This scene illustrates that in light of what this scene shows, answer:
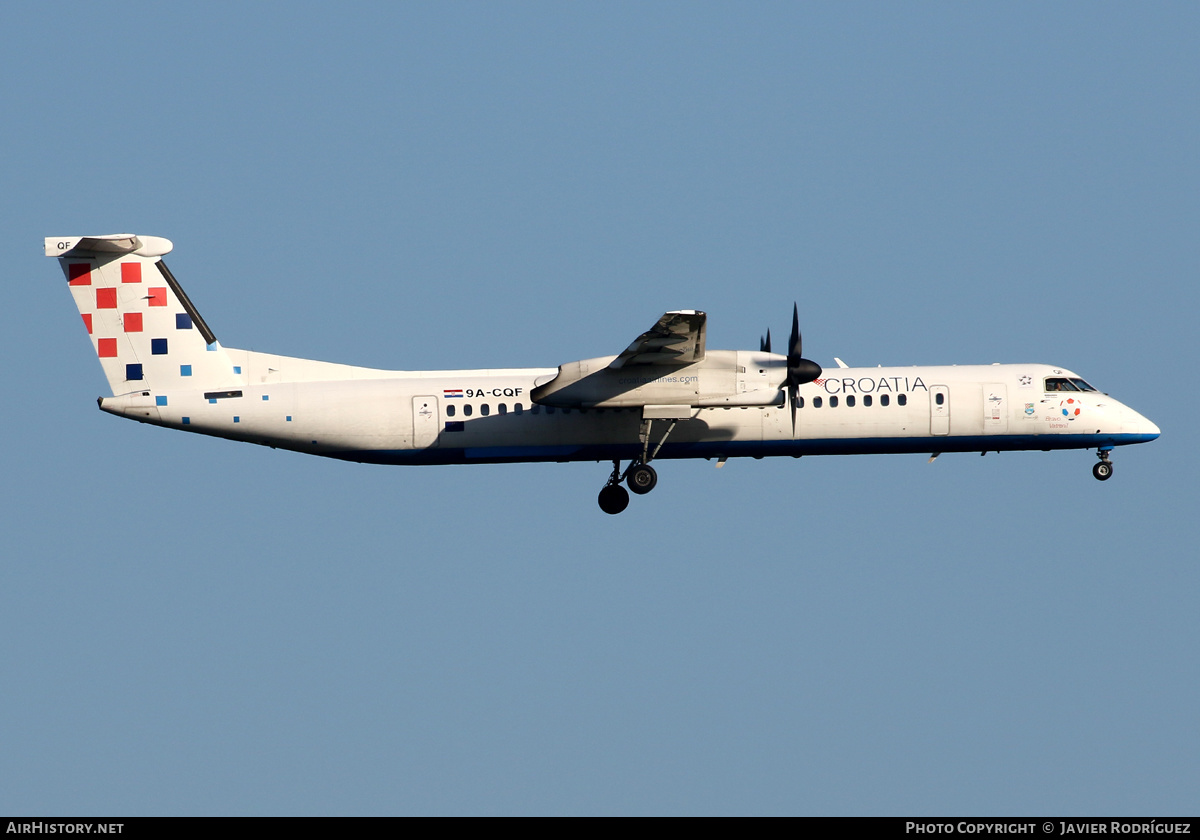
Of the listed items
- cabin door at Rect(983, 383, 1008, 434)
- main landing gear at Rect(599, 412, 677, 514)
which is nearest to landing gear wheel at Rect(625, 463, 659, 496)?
main landing gear at Rect(599, 412, 677, 514)

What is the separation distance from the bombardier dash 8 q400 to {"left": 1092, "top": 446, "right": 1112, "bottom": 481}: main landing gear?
3.22 feet

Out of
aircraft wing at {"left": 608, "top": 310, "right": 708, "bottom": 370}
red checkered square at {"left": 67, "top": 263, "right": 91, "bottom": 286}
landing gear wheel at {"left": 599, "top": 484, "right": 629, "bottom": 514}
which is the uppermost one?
A: red checkered square at {"left": 67, "top": 263, "right": 91, "bottom": 286}

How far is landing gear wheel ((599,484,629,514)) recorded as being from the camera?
29922 millimetres

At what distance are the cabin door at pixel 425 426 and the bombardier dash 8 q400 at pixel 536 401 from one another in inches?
1.1

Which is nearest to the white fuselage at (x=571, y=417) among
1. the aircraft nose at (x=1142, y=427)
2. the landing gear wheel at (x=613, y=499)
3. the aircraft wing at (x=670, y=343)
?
the aircraft nose at (x=1142, y=427)

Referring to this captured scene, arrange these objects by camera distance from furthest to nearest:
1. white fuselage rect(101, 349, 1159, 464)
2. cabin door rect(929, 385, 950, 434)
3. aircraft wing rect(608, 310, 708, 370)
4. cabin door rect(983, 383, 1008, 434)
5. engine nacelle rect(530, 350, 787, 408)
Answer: cabin door rect(983, 383, 1008, 434)
cabin door rect(929, 385, 950, 434)
white fuselage rect(101, 349, 1159, 464)
engine nacelle rect(530, 350, 787, 408)
aircraft wing rect(608, 310, 708, 370)

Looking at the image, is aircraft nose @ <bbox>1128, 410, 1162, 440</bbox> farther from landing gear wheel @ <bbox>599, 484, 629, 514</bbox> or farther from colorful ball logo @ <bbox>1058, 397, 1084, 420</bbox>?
landing gear wheel @ <bbox>599, 484, 629, 514</bbox>

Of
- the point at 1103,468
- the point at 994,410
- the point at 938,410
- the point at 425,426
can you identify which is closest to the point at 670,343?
the point at 425,426

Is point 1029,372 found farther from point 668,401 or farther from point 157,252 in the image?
point 157,252

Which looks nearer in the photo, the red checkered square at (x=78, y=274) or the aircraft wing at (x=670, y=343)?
the aircraft wing at (x=670, y=343)

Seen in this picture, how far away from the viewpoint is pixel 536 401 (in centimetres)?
2816

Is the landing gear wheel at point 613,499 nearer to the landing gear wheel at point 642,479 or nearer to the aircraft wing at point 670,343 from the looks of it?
the landing gear wheel at point 642,479

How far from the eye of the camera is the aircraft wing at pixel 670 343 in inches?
1029
